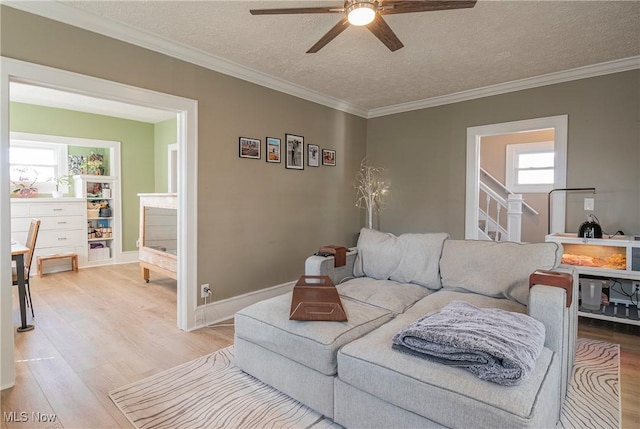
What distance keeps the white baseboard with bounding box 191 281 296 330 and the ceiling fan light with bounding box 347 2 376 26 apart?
2.70 m

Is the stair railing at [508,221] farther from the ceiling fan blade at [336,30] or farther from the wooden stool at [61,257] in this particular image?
the wooden stool at [61,257]

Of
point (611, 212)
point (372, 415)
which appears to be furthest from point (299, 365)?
point (611, 212)

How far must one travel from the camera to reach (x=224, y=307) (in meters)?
3.41

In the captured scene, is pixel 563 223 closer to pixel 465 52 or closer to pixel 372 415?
pixel 465 52

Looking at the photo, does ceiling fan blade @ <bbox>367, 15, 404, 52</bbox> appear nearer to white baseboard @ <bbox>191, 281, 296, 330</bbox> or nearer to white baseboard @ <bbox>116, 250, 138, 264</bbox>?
white baseboard @ <bbox>191, 281, 296, 330</bbox>

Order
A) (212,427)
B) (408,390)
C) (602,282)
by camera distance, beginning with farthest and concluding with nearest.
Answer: (602,282) < (212,427) < (408,390)

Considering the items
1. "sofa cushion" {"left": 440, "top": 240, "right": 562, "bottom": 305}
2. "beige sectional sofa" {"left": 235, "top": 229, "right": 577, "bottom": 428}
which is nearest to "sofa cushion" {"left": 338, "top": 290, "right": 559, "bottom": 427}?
"beige sectional sofa" {"left": 235, "top": 229, "right": 577, "bottom": 428}

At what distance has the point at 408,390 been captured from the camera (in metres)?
1.48

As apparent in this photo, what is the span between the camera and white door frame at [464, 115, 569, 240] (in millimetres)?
3598

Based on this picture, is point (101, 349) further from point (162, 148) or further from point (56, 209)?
point (162, 148)

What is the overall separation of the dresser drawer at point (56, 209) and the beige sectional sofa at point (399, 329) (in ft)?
15.4

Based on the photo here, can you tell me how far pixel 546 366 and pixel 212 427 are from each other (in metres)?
1.67

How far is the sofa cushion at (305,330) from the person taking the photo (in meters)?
1.80

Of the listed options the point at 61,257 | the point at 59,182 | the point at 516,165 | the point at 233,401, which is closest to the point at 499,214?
the point at 516,165
